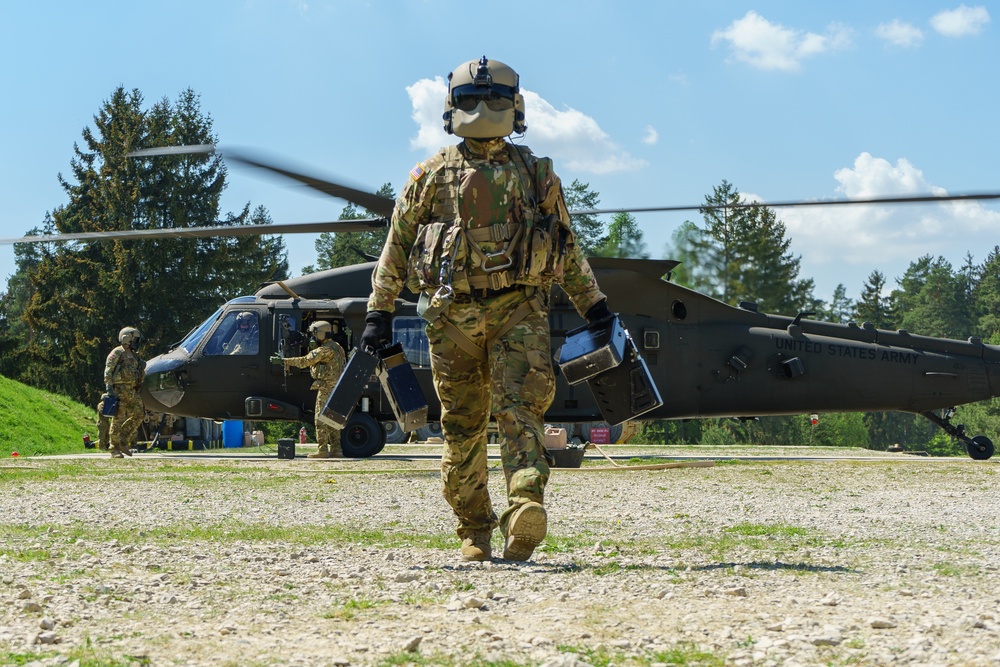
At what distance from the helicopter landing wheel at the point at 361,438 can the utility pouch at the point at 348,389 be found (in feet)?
34.6

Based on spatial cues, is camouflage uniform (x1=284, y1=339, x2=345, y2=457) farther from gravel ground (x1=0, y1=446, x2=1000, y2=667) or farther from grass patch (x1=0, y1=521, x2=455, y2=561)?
grass patch (x1=0, y1=521, x2=455, y2=561)

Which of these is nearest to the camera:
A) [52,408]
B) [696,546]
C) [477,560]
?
[477,560]

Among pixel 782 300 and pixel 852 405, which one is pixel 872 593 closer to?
pixel 852 405

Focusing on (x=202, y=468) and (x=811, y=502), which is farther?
(x=202, y=468)

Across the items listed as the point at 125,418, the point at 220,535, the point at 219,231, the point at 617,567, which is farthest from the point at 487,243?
the point at 125,418

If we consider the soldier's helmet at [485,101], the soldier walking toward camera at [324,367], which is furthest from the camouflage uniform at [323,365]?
the soldier's helmet at [485,101]

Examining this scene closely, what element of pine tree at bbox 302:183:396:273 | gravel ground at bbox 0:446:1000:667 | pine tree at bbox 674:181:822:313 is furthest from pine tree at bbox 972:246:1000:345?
gravel ground at bbox 0:446:1000:667

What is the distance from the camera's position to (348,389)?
571 centimetres

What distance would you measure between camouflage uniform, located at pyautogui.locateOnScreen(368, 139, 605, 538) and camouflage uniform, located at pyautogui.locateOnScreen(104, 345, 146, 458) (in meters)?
12.3

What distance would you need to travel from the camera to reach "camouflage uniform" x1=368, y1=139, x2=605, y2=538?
16.8 feet

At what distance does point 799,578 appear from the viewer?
4.29 m

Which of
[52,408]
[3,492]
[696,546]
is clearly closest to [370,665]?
[696,546]

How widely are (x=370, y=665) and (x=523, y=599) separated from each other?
3.57ft

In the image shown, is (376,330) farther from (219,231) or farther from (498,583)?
(219,231)
